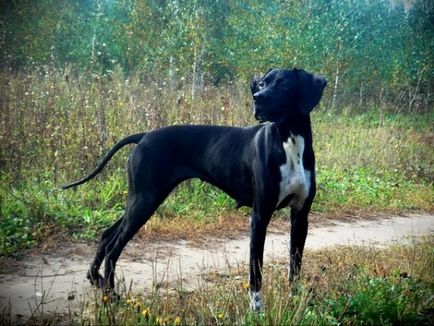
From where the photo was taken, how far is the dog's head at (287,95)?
3712mm

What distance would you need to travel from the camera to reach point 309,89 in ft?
12.5

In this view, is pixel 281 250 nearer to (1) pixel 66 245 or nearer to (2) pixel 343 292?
(2) pixel 343 292

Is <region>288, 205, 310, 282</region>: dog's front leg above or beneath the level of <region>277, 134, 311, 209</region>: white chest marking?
beneath

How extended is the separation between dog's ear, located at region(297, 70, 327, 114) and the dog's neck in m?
0.09

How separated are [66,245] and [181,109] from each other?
3.02 meters

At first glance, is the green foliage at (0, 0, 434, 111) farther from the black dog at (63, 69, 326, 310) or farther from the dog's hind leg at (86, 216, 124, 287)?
the dog's hind leg at (86, 216, 124, 287)

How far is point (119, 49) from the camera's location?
712 inches

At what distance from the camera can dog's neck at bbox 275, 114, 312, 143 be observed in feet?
12.3

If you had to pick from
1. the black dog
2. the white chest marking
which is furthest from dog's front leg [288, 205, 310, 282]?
the white chest marking

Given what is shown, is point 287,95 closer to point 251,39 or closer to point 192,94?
point 192,94

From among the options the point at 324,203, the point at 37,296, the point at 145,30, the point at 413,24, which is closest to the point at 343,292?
the point at 37,296

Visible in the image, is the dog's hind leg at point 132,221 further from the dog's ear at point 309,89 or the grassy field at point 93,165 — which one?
the dog's ear at point 309,89

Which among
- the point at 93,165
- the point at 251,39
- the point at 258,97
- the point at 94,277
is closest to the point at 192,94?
the point at 93,165

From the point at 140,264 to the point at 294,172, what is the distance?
1.76 metres
